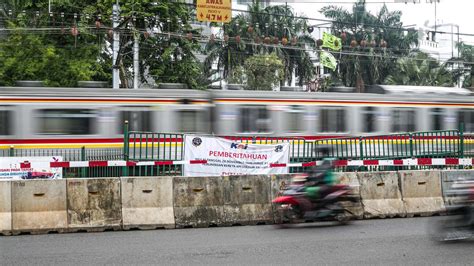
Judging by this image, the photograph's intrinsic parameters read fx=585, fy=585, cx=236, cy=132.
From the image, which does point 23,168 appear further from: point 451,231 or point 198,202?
point 451,231

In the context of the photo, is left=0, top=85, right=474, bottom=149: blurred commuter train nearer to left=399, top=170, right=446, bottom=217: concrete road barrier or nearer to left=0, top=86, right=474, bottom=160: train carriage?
left=0, top=86, right=474, bottom=160: train carriage

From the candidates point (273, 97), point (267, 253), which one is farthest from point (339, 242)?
point (273, 97)

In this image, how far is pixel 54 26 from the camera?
106 ft

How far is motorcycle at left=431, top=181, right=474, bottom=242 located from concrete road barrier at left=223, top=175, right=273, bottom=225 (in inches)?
140

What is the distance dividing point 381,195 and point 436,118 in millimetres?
12630

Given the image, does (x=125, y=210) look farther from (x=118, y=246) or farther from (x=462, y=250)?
(x=462, y=250)

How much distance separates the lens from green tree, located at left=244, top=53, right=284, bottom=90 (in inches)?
1694

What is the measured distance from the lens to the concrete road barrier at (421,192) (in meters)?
12.4

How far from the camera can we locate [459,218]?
8984mm

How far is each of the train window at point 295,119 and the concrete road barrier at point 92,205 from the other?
37.9ft

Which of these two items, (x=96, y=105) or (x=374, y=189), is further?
(x=96, y=105)

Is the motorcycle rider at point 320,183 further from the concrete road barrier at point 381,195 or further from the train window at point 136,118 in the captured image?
the train window at point 136,118

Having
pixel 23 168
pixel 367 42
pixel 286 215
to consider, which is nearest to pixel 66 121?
pixel 23 168

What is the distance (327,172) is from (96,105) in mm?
11387
